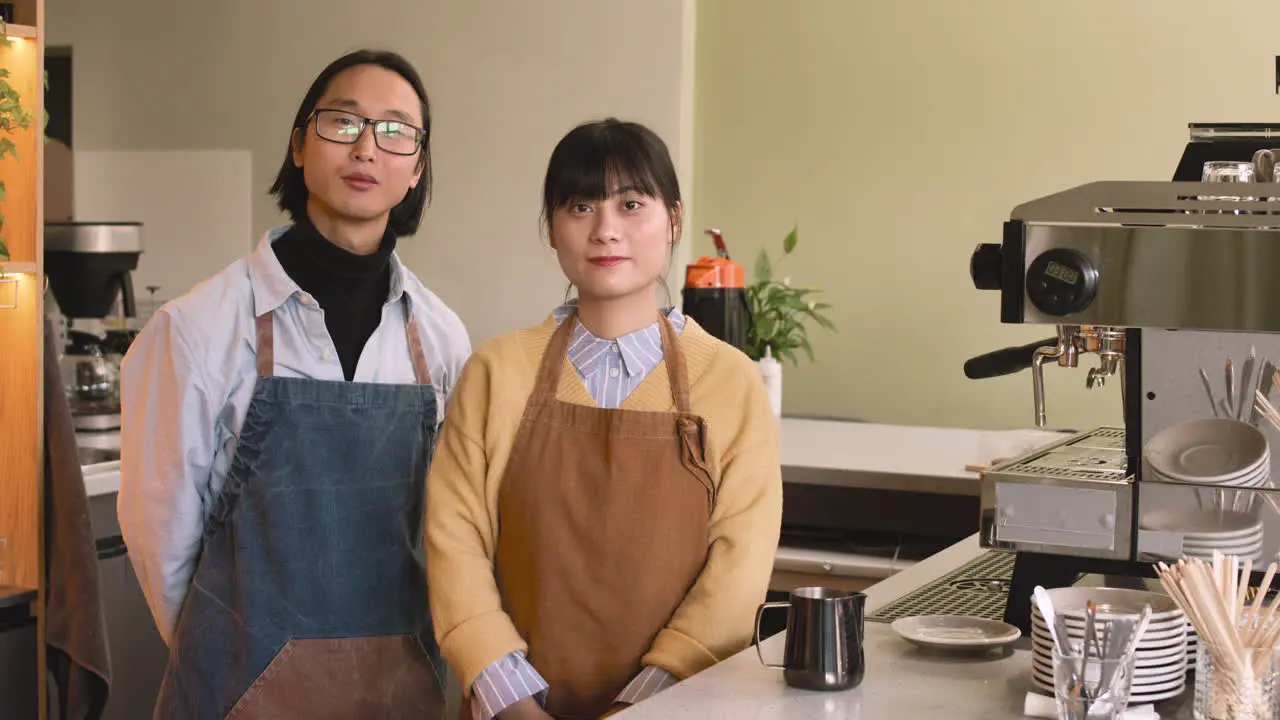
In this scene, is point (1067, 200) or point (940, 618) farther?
point (940, 618)

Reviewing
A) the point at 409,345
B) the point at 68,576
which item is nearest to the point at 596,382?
the point at 409,345

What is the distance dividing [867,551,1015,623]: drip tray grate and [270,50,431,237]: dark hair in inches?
32.4

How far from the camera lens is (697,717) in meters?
1.26

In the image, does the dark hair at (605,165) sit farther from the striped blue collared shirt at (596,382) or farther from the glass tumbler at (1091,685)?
the glass tumbler at (1091,685)

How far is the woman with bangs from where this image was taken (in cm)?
153

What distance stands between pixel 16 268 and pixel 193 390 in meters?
0.81

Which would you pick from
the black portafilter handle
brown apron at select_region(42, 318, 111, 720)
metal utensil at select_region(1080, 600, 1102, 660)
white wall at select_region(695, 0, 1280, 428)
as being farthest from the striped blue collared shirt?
white wall at select_region(695, 0, 1280, 428)

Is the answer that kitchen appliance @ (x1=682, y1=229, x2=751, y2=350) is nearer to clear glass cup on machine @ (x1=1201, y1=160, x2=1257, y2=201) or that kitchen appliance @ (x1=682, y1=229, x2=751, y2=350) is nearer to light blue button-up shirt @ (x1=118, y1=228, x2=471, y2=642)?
light blue button-up shirt @ (x1=118, y1=228, x2=471, y2=642)

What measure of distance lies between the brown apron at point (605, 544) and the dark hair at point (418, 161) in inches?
20.8

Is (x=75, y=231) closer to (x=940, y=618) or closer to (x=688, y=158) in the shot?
(x=688, y=158)

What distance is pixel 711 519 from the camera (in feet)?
5.14

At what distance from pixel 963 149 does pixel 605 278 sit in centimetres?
311

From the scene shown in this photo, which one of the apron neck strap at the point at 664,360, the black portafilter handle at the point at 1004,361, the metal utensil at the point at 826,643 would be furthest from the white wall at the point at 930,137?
the metal utensil at the point at 826,643

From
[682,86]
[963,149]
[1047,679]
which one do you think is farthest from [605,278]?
[963,149]
